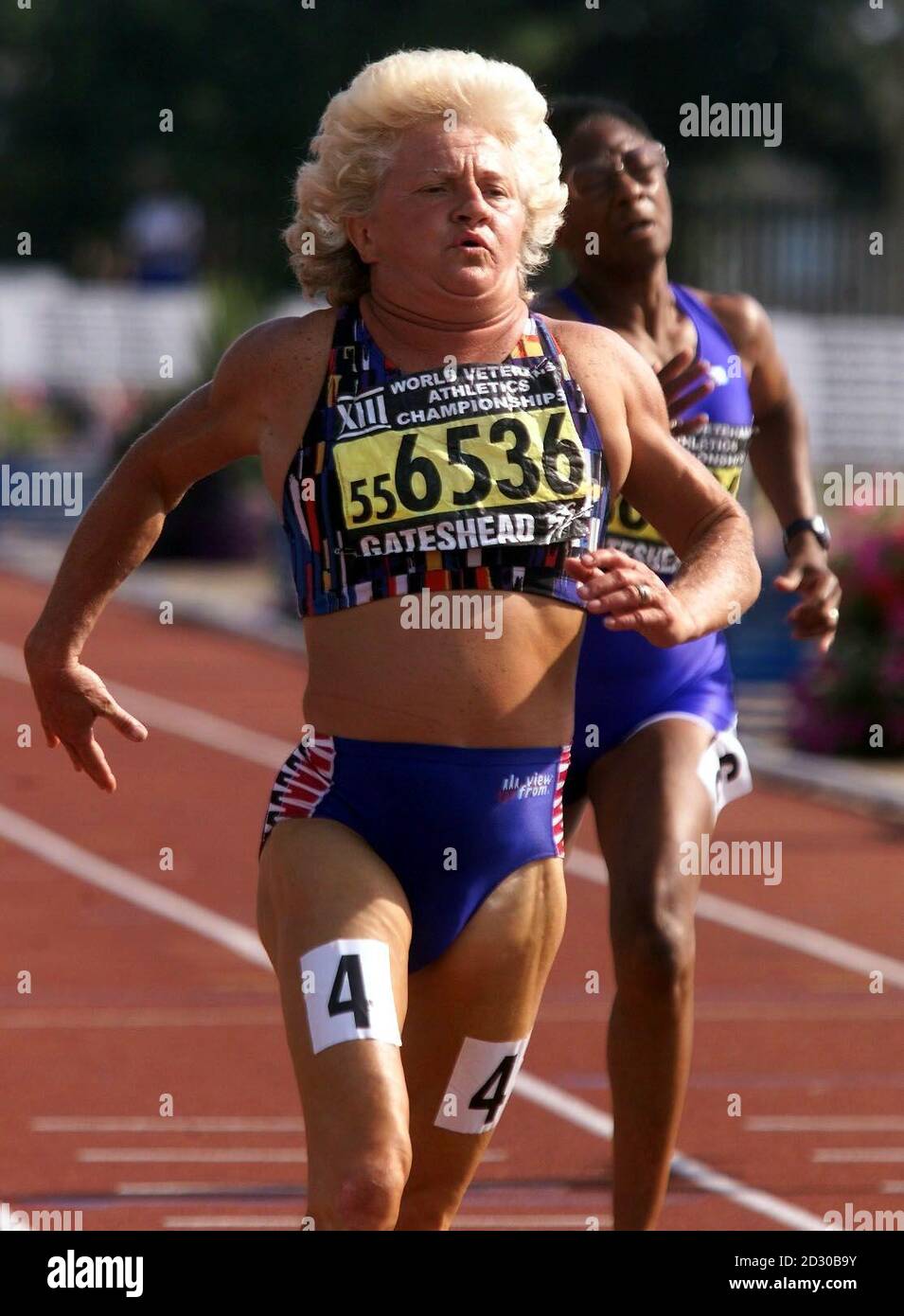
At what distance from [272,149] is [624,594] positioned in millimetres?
53001

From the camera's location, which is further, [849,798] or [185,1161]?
[849,798]

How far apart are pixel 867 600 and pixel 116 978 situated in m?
6.56

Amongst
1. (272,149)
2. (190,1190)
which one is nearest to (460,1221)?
(190,1190)

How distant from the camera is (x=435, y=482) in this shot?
4.00 metres

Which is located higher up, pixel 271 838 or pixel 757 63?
pixel 757 63

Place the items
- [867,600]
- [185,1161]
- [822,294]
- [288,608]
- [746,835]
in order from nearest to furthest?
[185,1161] → [746,835] → [867,600] → [288,608] → [822,294]

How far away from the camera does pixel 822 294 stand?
52469mm

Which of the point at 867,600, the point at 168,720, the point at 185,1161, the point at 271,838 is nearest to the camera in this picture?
the point at 271,838

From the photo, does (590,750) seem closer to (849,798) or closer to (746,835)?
(746,835)

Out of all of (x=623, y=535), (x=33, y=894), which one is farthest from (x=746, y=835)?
(x=623, y=535)
